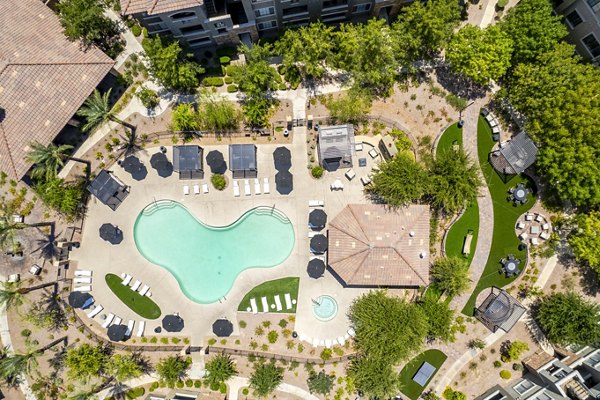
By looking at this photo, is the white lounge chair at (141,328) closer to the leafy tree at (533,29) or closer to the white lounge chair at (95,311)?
the white lounge chair at (95,311)

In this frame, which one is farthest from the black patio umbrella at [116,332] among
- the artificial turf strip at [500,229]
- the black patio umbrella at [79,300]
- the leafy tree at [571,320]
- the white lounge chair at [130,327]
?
the leafy tree at [571,320]

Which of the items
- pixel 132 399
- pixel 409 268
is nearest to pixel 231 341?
pixel 132 399

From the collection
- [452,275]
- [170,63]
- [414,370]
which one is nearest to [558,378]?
[414,370]

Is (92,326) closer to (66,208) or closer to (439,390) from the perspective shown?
(66,208)

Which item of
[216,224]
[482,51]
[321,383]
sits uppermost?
[482,51]

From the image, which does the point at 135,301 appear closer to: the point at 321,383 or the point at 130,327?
the point at 130,327

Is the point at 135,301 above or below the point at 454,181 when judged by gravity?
below
